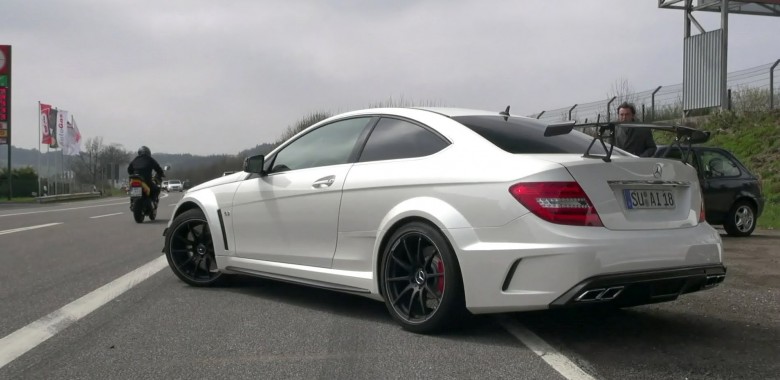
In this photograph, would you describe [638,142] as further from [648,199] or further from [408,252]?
[408,252]

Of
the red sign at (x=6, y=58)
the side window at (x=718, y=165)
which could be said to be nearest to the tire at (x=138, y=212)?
the side window at (x=718, y=165)

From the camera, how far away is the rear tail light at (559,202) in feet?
13.9

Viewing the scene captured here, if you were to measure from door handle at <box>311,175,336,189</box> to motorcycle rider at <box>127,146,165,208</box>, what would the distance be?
1185 centimetres

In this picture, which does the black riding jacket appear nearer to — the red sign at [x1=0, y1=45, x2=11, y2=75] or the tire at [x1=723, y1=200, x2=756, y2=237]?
the tire at [x1=723, y1=200, x2=756, y2=237]

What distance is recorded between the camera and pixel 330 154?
580 cm

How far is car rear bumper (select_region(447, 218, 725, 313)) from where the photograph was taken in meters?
4.15

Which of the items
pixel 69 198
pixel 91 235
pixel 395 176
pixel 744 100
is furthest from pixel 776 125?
pixel 69 198

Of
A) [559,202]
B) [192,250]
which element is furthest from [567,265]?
[192,250]

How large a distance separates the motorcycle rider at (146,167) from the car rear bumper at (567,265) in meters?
13.4

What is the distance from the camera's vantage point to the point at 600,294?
4188 mm

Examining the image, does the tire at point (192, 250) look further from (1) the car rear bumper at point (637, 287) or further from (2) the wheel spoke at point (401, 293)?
(1) the car rear bumper at point (637, 287)

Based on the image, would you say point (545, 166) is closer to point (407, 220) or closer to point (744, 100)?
point (407, 220)

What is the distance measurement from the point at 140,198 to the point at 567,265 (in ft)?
44.2

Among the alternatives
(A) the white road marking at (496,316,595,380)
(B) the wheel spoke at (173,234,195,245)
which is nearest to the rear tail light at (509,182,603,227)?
(A) the white road marking at (496,316,595,380)
